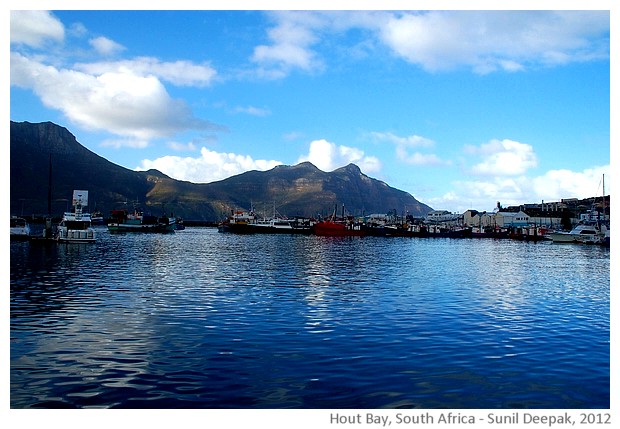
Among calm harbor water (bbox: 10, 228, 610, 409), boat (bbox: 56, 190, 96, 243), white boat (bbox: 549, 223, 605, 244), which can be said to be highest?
boat (bbox: 56, 190, 96, 243)

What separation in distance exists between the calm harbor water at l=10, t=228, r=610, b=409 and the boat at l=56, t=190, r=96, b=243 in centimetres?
5018

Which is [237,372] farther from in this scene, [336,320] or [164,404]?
[336,320]

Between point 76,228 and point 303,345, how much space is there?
8552cm

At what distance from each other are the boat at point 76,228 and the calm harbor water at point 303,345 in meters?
50.2

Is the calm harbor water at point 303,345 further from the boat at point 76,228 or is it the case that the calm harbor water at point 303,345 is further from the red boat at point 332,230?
the red boat at point 332,230

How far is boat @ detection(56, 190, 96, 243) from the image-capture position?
83.9 meters

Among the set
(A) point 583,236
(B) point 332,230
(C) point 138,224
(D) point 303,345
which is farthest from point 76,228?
(A) point 583,236

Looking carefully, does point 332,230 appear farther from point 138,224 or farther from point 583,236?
point 583,236

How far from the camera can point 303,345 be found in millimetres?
19125

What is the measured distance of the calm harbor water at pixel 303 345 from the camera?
1365 cm

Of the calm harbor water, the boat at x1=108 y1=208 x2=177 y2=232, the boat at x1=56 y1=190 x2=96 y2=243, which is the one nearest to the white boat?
the calm harbor water

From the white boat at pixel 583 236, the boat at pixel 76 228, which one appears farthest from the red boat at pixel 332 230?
the boat at pixel 76 228

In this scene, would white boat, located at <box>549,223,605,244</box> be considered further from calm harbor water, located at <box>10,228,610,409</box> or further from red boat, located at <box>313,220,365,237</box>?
calm harbor water, located at <box>10,228,610,409</box>

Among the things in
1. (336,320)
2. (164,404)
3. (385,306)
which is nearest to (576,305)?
(385,306)
